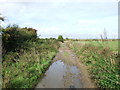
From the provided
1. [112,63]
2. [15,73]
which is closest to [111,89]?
[112,63]

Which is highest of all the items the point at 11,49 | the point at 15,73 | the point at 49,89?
the point at 11,49

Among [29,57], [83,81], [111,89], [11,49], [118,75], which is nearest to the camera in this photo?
[111,89]

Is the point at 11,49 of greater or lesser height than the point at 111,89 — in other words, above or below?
above

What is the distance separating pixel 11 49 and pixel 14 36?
1033mm

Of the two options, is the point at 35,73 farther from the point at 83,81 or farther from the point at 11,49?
the point at 11,49

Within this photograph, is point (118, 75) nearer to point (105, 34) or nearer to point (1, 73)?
point (105, 34)

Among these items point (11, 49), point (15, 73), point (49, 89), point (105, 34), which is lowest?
point (49, 89)

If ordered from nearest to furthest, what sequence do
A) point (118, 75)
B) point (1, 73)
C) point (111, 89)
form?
point (111, 89) < point (118, 75) < point (1, 73)

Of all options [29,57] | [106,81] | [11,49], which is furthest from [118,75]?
[11,49]

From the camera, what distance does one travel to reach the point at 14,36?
10.9m

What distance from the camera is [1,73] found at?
234 inches

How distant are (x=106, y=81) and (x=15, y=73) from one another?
3.80 m

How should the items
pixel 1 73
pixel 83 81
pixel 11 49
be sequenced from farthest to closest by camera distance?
1. pixel 11 49
2. pixel 83 81
3. pixel 1 73

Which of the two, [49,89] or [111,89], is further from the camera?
[49,89]
